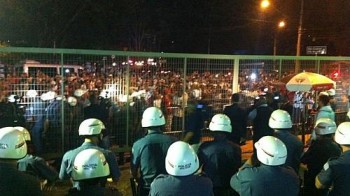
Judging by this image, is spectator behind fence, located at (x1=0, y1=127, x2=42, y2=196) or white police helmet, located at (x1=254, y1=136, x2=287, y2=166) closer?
spectator behind fence, located at (x1=0, y1=127, x2=42, y2=196)

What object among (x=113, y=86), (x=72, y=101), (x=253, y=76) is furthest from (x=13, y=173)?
(x=253, y=76)

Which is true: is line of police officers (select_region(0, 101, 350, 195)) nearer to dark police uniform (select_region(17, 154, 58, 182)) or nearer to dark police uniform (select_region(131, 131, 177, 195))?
dark police uniform (select_region(131, 131, 177, 195))

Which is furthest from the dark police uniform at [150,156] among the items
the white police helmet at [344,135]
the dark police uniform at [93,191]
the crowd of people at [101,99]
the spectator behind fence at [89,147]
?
the crowd of people at [101,99]

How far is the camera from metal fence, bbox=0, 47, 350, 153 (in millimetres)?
8422

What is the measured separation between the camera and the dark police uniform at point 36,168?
5145 mm

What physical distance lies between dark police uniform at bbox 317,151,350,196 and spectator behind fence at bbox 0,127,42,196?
321cm

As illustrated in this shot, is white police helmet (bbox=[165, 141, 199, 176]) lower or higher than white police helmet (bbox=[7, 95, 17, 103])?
lower

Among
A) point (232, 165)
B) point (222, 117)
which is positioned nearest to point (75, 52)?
point (222, 117)

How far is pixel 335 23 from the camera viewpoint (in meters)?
42.9

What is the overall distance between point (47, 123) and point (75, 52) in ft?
5.11

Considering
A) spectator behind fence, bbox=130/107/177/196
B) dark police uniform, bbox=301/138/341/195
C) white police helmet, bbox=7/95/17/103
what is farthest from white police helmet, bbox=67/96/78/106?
dark police uniform, bbox=301/138/341/195

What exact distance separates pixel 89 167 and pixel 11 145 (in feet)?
3.65

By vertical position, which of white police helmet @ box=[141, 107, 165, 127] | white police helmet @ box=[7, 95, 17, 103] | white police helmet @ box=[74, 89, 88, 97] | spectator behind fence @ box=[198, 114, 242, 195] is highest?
white police helmet @ box=[74, 89, 88, 97]

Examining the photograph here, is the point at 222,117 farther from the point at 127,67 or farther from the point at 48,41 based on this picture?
the point at 48,41
